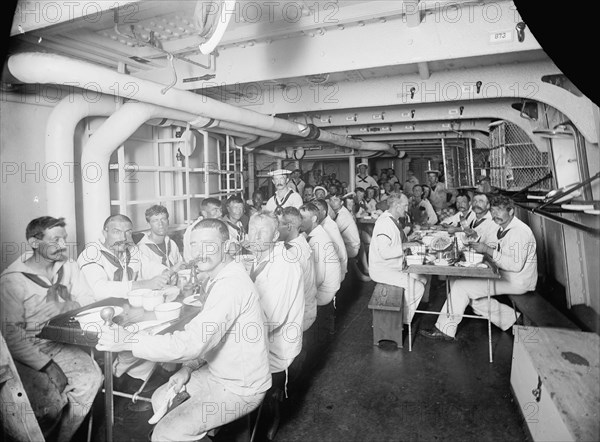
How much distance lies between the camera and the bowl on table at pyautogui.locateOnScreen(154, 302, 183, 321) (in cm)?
269

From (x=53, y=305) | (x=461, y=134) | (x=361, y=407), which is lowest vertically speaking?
(x=361, y=407)

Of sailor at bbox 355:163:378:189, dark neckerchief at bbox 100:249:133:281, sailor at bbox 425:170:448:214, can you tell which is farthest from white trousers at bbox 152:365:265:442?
sailor at bbox 355:163:378:189

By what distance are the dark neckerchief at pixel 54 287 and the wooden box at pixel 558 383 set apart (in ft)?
12.4

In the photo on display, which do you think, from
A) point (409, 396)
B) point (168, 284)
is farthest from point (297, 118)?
point (409, 396)

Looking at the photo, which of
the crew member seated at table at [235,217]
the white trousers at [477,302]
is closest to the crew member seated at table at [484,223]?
the white trousers at [477,302]

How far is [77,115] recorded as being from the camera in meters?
3.93

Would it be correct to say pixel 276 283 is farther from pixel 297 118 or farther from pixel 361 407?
pixel 297 118

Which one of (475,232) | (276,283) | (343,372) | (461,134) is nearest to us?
(276,283)

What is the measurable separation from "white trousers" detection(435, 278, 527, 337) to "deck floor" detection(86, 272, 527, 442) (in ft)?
0.64

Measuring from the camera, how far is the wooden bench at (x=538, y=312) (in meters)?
3.90

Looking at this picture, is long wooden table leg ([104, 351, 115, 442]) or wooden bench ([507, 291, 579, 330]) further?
wooden bench ([507, 291, 579, 330])

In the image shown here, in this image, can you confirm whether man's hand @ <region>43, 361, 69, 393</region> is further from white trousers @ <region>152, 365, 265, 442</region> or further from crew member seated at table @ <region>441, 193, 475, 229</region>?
crew member seated at table @ <region>441, 193, 475, 229</region>

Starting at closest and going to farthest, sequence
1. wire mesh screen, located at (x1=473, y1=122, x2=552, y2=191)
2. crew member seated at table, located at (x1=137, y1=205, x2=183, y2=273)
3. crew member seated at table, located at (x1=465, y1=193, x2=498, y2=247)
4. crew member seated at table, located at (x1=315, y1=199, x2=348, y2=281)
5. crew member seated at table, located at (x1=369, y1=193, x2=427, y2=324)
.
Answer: crew member seated at table, located at (x1=137, y1=205, x2=183, y2=273)
crew member seated at table, located at (x1=369, y1=193, x2=427, y2=324)
wire mesh screen, located at (x1=473, y1=122, x2=552, y2=191)
crew member seated at table, located at (x1=315, y1=199, x2=348, y2=281)
crew member seated at table, located at (x1=465, y1=193, x2=498, y2=247)

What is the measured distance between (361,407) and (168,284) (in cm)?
209
